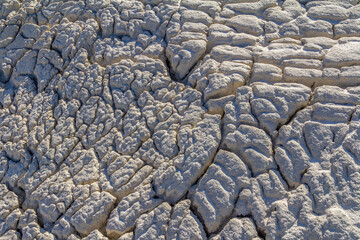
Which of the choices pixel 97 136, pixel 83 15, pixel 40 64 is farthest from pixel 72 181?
pixel 83 15

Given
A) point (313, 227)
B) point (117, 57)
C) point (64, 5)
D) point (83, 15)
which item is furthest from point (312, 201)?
point (64, 5)

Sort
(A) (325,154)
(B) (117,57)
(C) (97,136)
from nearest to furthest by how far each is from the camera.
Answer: (A) (325,154)
(C) (97,136)
(B) (117,57)

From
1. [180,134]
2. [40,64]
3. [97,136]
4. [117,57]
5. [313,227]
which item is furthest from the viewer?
[40,64]

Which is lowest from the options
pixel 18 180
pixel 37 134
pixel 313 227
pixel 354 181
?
pixel 18 180

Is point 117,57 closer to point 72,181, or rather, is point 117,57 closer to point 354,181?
point 72,181

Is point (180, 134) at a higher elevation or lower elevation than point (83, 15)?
lower

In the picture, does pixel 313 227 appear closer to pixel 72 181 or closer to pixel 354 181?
pixel 354 181

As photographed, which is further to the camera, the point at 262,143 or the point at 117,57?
the point at 117,57
